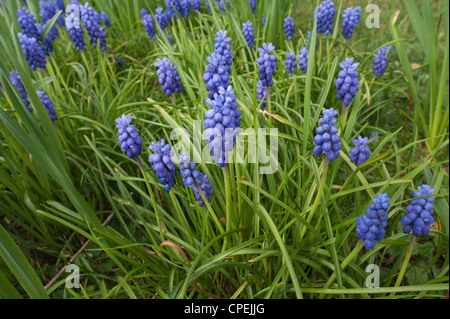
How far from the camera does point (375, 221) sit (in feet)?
5.86

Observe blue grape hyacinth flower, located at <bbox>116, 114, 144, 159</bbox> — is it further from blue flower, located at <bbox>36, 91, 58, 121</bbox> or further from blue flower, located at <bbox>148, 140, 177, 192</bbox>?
blue flower, located at <bbox>36, 91, 58, 121</bbox>

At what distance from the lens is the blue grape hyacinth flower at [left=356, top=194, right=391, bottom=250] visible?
69.4 inches

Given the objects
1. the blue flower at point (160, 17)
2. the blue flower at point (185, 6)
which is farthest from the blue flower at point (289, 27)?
the blue flower at point (160, 17)

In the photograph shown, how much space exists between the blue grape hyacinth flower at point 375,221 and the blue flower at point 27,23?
3752 mm

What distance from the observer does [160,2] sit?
17.1ft

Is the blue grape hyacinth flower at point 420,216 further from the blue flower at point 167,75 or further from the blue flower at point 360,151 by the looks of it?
the blue flower at point 167,75

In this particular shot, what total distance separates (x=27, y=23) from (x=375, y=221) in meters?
3.86

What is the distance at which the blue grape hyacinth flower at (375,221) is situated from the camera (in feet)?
5.79

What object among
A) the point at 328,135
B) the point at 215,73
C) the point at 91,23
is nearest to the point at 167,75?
the point at 215,73

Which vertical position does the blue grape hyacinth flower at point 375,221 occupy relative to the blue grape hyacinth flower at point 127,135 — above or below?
below

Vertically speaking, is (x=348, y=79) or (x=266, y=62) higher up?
(x=266, y=62)

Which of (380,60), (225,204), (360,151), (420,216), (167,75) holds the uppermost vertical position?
(167,75)

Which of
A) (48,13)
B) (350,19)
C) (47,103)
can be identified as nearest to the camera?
(47,103)

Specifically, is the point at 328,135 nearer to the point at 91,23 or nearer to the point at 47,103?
the point at 47,103
